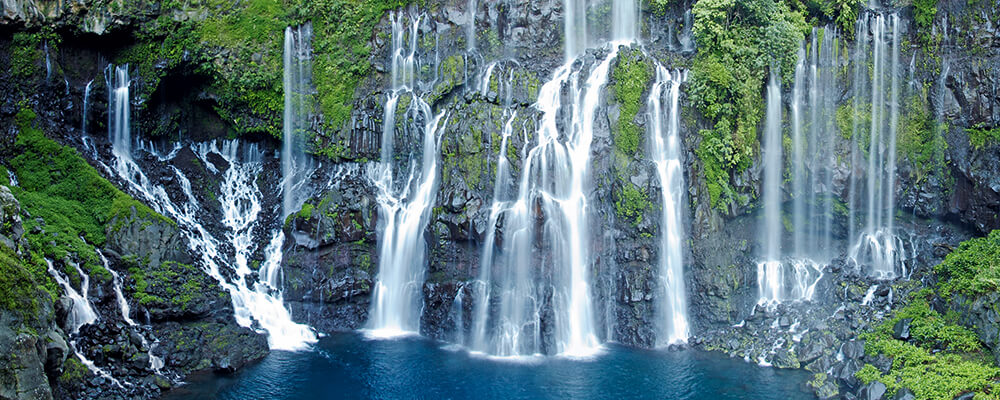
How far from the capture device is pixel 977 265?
65.6ft

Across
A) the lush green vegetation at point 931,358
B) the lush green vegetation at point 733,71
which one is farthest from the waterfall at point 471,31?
the lush green vegetation at point 931,358

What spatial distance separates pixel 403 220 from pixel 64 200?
36.8 feet

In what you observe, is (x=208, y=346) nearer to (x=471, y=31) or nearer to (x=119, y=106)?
(x=119, y=106)

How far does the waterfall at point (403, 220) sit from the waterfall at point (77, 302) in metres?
9.17

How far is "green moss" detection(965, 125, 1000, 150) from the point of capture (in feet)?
78.4

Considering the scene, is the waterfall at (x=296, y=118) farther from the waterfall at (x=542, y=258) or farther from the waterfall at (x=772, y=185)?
the waterfall at (x=772, y=185)

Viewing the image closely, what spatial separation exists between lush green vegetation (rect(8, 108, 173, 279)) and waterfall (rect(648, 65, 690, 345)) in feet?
56.3

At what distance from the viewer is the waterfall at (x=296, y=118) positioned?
93.2 ft

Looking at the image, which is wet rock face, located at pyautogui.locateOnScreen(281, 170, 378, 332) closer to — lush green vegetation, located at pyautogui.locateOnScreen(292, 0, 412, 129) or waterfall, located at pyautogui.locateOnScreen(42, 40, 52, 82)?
lush green vegetation, located at pyautogui.locateOnScreen(292, 0, 412, 129)

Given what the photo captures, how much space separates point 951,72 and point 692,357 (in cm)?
1395

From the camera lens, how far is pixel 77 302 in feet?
62.7

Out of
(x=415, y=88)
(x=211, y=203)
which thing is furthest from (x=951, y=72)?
(x=211, y=203)

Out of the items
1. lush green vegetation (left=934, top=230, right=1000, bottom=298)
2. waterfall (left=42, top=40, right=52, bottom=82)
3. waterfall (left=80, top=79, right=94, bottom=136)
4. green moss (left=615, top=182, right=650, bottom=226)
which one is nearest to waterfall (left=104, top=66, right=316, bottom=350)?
waterfall (left=80, top=79, right=94, bottom=136)

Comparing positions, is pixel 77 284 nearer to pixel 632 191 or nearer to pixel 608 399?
pixel 608 399
